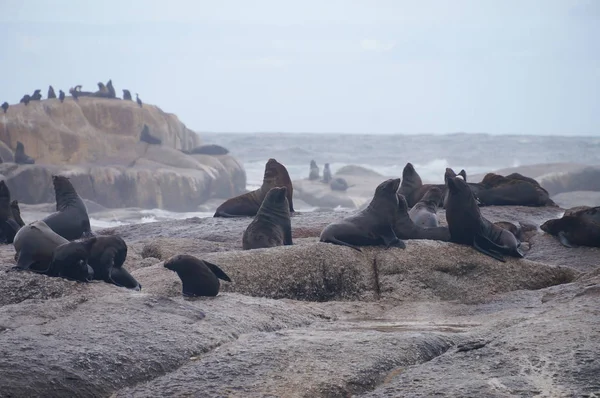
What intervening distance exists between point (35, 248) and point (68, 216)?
97.3 inches

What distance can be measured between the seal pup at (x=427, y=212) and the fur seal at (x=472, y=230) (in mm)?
713

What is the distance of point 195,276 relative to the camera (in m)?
6.79

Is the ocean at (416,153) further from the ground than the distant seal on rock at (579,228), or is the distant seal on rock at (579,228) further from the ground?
the distant seal on rock at (579,228)

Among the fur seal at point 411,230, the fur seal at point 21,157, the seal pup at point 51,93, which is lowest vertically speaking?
the fur seal at point 21,157

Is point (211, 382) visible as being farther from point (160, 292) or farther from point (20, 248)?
point (20, 248)

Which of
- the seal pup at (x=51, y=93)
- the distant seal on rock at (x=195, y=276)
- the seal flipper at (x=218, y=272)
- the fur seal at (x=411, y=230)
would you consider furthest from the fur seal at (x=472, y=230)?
the seal pup at (x=51, y=93)

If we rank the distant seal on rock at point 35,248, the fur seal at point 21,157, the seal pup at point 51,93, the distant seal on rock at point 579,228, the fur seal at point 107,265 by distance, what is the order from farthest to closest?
the seal pup at point 51,93, the fur seal at point 21,157, the distant seal on rock at point 579,228, the distant seal on rock at point 35,248, the fur seal at point 107,265

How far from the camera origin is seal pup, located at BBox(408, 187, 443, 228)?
9812 mm

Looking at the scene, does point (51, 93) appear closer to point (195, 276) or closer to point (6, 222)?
point (6, 222)

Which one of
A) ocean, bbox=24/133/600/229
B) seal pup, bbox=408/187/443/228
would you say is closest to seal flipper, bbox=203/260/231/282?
seal pup, bbox=408/187/443/228

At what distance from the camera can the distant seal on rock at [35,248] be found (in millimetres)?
7438

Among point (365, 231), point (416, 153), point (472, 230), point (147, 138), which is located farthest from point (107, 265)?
point (416, 153)

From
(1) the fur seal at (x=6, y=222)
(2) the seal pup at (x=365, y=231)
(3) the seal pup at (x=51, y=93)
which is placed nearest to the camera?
(2) the seal pup at (x=365, y=231)

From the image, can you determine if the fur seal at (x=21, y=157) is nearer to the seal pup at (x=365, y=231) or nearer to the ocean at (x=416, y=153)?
the seal pup at (x=365, y=231)
